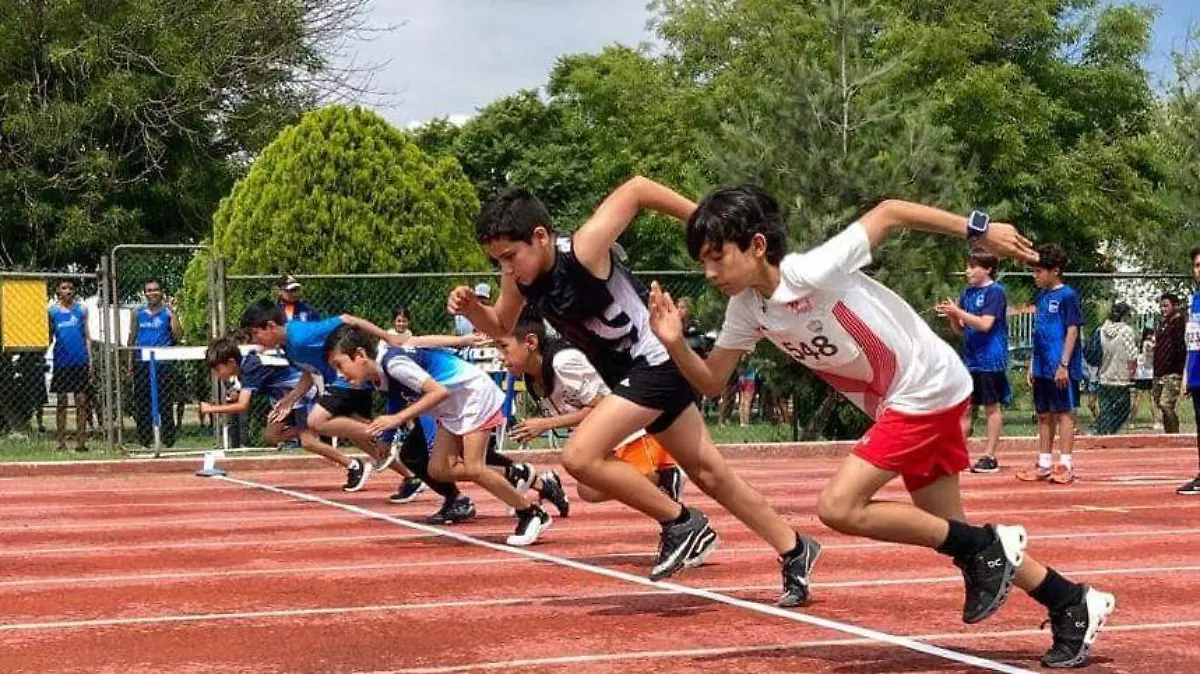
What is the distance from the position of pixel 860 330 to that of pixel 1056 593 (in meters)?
1.08

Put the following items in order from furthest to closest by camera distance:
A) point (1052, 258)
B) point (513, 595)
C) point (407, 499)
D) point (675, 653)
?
point (1052, 258) → point (407, 499) → point (513, 595) → point (675, 653)

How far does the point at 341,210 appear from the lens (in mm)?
21406

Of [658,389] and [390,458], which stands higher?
[658,389]

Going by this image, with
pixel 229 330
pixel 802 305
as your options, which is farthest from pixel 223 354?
pixel 802 305

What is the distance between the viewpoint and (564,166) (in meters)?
54.5

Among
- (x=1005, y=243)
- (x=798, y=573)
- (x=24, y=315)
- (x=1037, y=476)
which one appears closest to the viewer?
(x=1005, y=243)

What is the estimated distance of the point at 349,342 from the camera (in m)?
11.0

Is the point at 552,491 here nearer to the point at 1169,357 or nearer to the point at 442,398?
the point at 442,398

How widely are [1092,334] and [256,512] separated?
12208 millimetres

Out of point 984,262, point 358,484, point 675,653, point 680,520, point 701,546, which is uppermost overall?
point 984,262

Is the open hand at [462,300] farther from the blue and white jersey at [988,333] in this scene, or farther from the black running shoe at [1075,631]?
the blue and white jersey at [988,333]

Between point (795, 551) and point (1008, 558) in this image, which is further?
point (795, 551)

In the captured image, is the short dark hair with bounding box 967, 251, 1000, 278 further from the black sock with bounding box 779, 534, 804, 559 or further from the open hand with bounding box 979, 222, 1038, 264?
the open hand with bounding box 979, 222, 1038, 264

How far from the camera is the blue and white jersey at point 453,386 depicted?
10.6m
